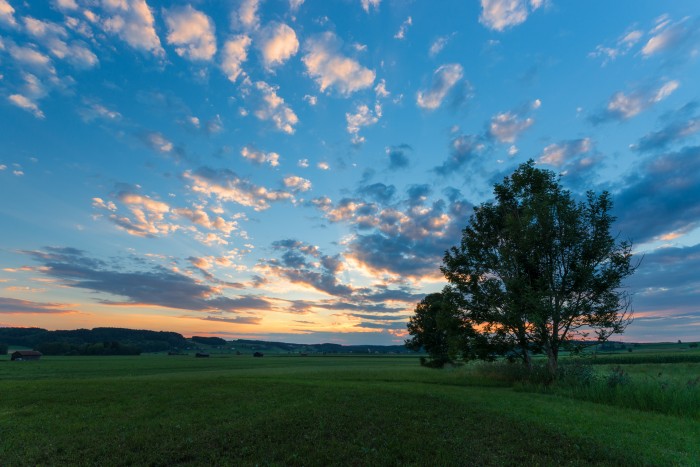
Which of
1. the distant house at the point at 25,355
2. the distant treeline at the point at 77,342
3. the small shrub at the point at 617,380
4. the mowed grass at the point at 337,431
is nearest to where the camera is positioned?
the mowed grass at the point at 337,431

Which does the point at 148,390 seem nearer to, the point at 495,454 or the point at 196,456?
the point at 196,456

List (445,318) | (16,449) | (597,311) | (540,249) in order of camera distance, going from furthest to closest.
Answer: (445,318) < (540,249) < (597,311) < (16,449)

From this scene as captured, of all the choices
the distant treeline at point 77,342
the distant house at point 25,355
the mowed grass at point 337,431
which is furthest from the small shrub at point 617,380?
the distant treeline at point 77,342

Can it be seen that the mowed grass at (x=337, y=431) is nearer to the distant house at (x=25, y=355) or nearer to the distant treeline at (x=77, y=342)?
the distant house at (x=25, y=355)

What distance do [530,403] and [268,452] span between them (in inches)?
654

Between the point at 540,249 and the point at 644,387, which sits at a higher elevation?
the point at 540,249

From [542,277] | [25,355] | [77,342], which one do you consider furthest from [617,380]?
[77,342]

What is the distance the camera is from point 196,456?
39.6 feet

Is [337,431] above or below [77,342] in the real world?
below

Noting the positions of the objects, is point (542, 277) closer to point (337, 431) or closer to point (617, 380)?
point (617, 380)

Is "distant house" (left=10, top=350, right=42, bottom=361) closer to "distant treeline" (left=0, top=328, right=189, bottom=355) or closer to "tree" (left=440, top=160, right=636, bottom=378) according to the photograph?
"distant treeline" (left=0, top=328, right=189, bottom=355)

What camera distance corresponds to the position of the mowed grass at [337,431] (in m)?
11.8

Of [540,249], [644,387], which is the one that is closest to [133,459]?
[644,387]

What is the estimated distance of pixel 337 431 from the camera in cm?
1455
